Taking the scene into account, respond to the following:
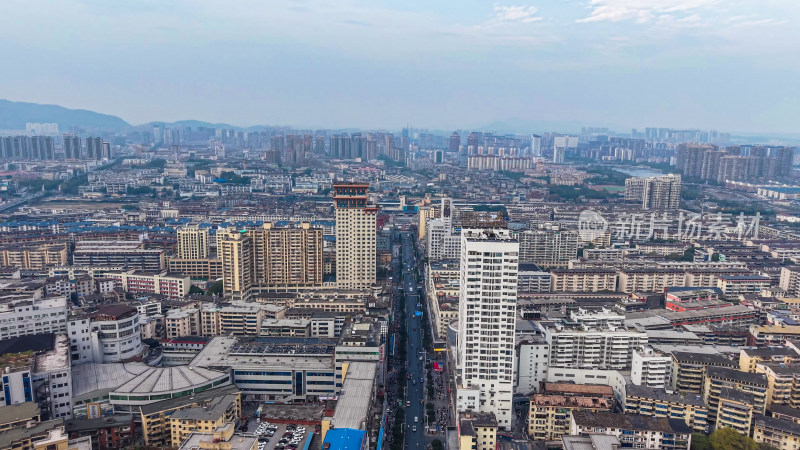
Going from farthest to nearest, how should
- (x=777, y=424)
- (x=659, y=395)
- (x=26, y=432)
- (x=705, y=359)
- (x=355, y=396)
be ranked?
(x=705, y=359)
(x=659, y=395)
(x=355, y=396)
(x=777, y=424)
(x=26, y=432)

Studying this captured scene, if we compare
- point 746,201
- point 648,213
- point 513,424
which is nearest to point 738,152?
point 746,201

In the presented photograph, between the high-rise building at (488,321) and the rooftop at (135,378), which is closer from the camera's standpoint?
the high-rise building at (488,321)

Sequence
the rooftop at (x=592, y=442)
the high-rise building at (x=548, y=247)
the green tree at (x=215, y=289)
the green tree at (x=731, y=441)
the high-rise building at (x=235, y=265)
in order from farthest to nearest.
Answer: the high-rise building at (x=548, y=247), the green tree at (x=215, y=289), the high-rise building at (x=235, y=265), the green tree at (x=731, y=441), the rooftop at (x=592, y=442)

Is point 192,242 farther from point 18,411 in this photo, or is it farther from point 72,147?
point 72,147

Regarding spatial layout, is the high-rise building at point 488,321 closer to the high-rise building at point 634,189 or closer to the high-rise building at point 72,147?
the high-rise building at point 634,189

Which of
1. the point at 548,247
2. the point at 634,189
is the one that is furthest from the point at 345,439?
the point at 634,189

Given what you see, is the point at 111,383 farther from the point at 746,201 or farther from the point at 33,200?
the point at 746,201

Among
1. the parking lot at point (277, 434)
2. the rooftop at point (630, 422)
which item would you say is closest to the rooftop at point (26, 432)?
the parking lot at point (277, 434)
